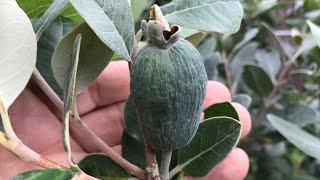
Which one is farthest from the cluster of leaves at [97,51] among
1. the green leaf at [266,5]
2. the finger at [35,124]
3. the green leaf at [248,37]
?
the green leaf at [266,5]

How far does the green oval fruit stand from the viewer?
1.88ft

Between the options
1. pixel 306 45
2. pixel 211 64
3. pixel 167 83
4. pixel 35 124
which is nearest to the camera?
pixel 167 83

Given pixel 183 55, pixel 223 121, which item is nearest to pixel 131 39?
pixel 183 55

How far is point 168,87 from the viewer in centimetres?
58

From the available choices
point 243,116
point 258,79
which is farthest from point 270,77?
point 243,116

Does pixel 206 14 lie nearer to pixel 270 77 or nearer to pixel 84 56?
pixel 84 56

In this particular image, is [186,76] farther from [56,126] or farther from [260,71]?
[260,71]

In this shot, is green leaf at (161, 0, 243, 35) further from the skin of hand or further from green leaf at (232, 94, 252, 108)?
green leaf at (232, 94, 252, 108)

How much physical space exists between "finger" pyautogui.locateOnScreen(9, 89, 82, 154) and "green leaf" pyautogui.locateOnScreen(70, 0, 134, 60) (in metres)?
0.33

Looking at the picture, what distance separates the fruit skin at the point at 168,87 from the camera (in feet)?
1.88

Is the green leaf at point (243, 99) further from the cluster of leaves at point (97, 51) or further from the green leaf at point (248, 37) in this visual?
the cluster of leaves at point (97, 51)

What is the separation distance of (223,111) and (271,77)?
1.76ft

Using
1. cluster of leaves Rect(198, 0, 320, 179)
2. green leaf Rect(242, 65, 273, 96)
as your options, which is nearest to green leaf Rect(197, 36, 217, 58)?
cluster of leaves Rect(198, 0, 320, 179)

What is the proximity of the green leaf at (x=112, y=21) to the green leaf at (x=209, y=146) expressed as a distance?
0.65 ft
